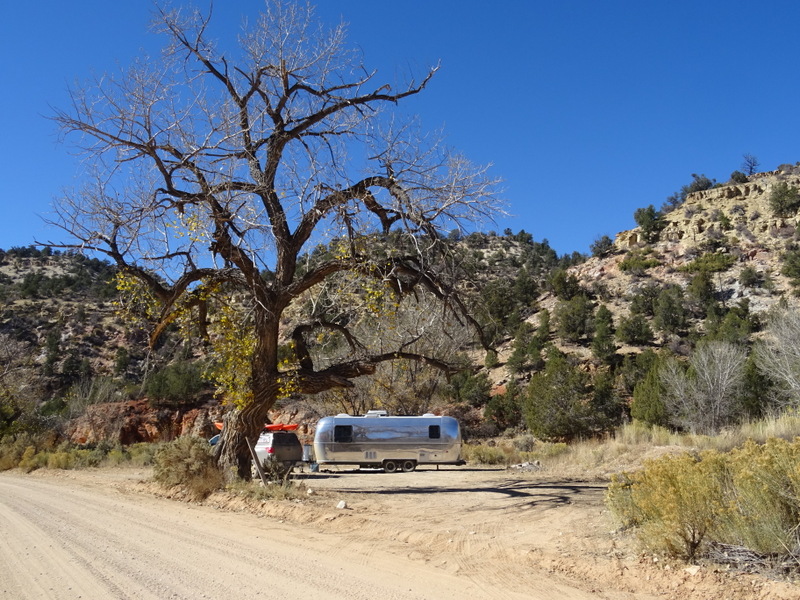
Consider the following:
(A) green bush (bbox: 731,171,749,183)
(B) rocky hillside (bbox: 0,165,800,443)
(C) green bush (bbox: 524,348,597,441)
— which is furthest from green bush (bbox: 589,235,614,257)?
(C) green bush (bbox: 524,348,597,441)

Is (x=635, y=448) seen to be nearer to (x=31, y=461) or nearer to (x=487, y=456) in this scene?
(x=487, y=456)

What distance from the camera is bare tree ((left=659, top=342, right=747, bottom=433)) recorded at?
29.9 m

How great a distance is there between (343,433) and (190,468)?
36.7ft

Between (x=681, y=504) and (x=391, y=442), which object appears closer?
(x=681, y=504)

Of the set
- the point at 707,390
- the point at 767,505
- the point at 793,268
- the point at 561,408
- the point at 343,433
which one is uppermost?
the point at 793,268

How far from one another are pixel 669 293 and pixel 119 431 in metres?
43.5

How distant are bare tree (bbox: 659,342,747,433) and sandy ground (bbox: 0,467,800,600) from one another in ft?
67.7

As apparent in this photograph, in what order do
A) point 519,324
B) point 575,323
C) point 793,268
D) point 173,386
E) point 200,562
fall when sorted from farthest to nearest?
point 519,324 → point 575,323 → point 793,268 → point 173,386 → point 200,562

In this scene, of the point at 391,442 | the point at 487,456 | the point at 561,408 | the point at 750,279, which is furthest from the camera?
the point at 750,279

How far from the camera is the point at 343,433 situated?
78.6ft

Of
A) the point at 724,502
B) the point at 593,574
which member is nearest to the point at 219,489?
the point at 593,574

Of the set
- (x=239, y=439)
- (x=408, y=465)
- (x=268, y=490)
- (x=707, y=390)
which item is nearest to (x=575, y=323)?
(x=707, y=390)

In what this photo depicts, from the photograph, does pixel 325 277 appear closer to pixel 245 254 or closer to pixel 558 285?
pixel 245 254

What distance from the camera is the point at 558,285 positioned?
59.3 meters
